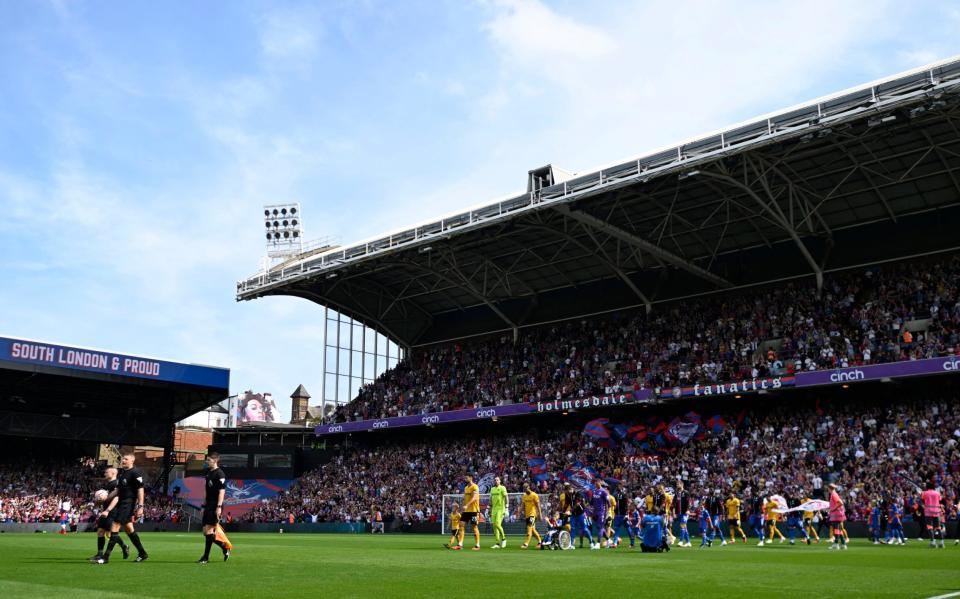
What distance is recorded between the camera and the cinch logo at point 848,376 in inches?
1470

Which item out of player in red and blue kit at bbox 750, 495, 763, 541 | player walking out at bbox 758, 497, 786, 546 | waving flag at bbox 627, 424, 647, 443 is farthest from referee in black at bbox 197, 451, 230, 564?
waving flag at bbox 627, 424, 647, 443

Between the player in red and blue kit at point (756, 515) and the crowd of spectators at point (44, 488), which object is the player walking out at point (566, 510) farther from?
the crowd of spectators at point (44, 488)

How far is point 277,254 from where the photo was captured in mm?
63531

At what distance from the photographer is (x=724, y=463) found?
131 ft

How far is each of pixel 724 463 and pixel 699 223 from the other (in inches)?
493

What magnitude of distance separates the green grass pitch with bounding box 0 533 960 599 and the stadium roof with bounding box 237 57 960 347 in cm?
1940

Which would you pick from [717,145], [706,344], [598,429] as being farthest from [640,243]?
[598,429]

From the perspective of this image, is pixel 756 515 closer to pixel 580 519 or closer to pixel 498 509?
pixel 580 519

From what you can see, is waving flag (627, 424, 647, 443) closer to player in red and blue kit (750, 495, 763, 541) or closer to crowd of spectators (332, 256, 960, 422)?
crowd of spectators (332, 256, 960, 422)

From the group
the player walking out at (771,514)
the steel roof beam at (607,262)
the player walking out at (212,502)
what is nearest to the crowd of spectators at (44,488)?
the steel roof beam at (607,262)

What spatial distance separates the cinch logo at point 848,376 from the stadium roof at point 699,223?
6441mm

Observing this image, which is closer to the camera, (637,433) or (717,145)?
(717,145)

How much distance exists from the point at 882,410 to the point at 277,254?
4177cm

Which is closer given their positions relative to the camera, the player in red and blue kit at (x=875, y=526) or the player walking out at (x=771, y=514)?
the player walking out at (x=771, y=514)
